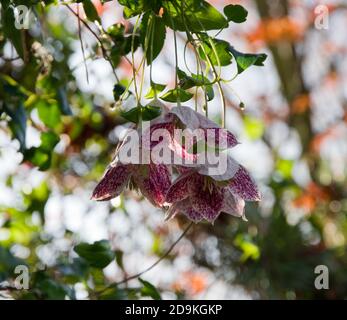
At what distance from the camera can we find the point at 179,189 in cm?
80

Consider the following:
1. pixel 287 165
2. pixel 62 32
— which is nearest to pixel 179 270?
pixel 287 165

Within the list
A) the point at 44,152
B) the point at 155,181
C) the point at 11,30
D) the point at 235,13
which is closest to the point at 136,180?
the point at 155,181

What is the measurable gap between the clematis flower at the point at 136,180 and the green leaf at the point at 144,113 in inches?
1.9

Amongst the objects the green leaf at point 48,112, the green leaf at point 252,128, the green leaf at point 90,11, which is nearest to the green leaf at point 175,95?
the green leaf at point 90,11

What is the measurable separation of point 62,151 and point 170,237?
1.84 ft

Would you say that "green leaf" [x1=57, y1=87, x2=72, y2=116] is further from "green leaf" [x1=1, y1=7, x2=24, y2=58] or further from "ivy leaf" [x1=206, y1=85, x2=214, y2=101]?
"ivy leaf" [x1=206, y1=85, x2=214, y2=101]

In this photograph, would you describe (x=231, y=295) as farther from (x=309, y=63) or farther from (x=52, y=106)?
(x=309, y=63)

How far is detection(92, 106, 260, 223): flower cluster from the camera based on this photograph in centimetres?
77

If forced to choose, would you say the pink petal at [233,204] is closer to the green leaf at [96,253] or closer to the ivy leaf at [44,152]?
the green leaf at [96,253]

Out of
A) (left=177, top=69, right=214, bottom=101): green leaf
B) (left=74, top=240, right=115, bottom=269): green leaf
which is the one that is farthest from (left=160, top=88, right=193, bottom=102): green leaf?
(left=74, top=240, right=115, bottom=269): green leaf

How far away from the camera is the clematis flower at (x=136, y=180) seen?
2.63ft

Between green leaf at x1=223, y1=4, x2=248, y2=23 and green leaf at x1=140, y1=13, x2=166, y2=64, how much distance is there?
8cm

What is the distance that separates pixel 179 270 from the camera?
257 centimetres

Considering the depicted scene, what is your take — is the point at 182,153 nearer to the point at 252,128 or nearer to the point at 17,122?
the point at 17,122
